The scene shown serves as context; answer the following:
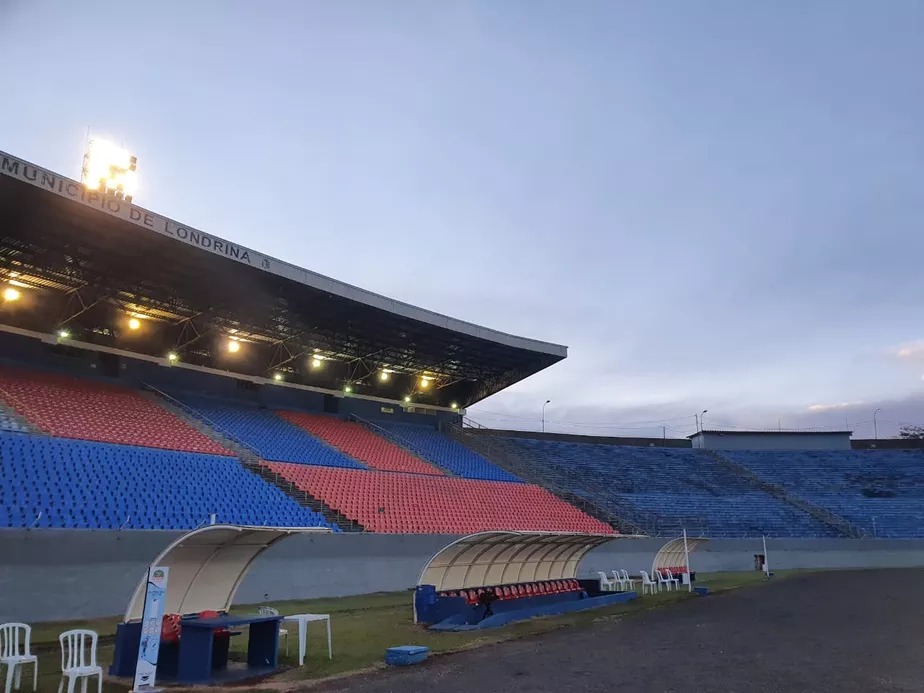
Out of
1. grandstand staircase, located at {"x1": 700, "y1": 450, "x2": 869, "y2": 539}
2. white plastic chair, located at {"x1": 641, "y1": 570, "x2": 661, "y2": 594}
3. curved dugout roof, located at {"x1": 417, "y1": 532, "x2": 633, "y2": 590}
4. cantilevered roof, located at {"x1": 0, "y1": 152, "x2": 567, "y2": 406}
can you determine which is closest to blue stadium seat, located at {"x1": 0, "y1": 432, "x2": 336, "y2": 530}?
cantilevered roof, located at {"x1": 0, "y1": 152, "x2": 567, "y2": 406}

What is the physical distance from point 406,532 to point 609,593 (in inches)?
290

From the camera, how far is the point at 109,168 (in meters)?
30.7

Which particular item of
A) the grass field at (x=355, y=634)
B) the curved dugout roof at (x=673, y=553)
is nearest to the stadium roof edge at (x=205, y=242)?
the grass field at (x=355, y=634)

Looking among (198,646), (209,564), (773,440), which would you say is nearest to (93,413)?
(209,564)

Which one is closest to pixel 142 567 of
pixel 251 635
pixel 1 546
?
pixel 1 546

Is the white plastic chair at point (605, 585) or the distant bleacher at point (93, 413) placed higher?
the distant bleacher at point (93, 413)

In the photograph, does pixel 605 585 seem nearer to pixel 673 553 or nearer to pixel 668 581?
pixel 668 581

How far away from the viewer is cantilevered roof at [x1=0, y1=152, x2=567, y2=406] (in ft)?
66.5

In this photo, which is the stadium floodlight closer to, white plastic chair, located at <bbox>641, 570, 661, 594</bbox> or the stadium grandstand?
the stadium grandstand

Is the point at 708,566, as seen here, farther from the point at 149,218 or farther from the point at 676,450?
the point at 149,218

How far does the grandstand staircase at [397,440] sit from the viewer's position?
113ft

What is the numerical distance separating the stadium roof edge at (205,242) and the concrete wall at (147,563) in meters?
9.10

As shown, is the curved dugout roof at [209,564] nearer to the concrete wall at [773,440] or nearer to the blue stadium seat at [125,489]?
the blue stadium seat at [125,489]

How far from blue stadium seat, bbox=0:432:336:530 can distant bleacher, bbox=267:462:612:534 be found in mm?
2392
